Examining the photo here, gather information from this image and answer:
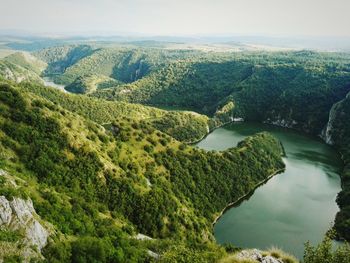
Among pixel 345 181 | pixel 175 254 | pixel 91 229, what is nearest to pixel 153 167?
pixel 91 229

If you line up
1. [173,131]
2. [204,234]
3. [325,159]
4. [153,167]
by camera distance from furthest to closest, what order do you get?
1. [173,131]
2. [325,159]
3. [153,167]
4. [204,234]

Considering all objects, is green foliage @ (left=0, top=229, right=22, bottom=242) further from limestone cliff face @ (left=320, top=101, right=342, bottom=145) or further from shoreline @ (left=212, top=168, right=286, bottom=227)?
limestone cliff face @ (left=320, top=101, right=342, bottom=145)

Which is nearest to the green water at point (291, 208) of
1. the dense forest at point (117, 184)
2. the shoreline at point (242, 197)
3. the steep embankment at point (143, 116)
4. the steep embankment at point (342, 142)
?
the shoreline at point (242, 197)

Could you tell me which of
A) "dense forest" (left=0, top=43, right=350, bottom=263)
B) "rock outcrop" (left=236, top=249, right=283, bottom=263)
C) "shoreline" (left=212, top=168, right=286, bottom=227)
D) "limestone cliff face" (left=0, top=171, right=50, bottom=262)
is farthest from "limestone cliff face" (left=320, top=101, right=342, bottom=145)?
"limestone cliff face" (left=0, top=171, right=50, bottom=262)

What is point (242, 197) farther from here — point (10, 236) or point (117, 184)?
point (10, 236)

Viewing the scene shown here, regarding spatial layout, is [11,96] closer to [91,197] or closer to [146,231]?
[91,197]
